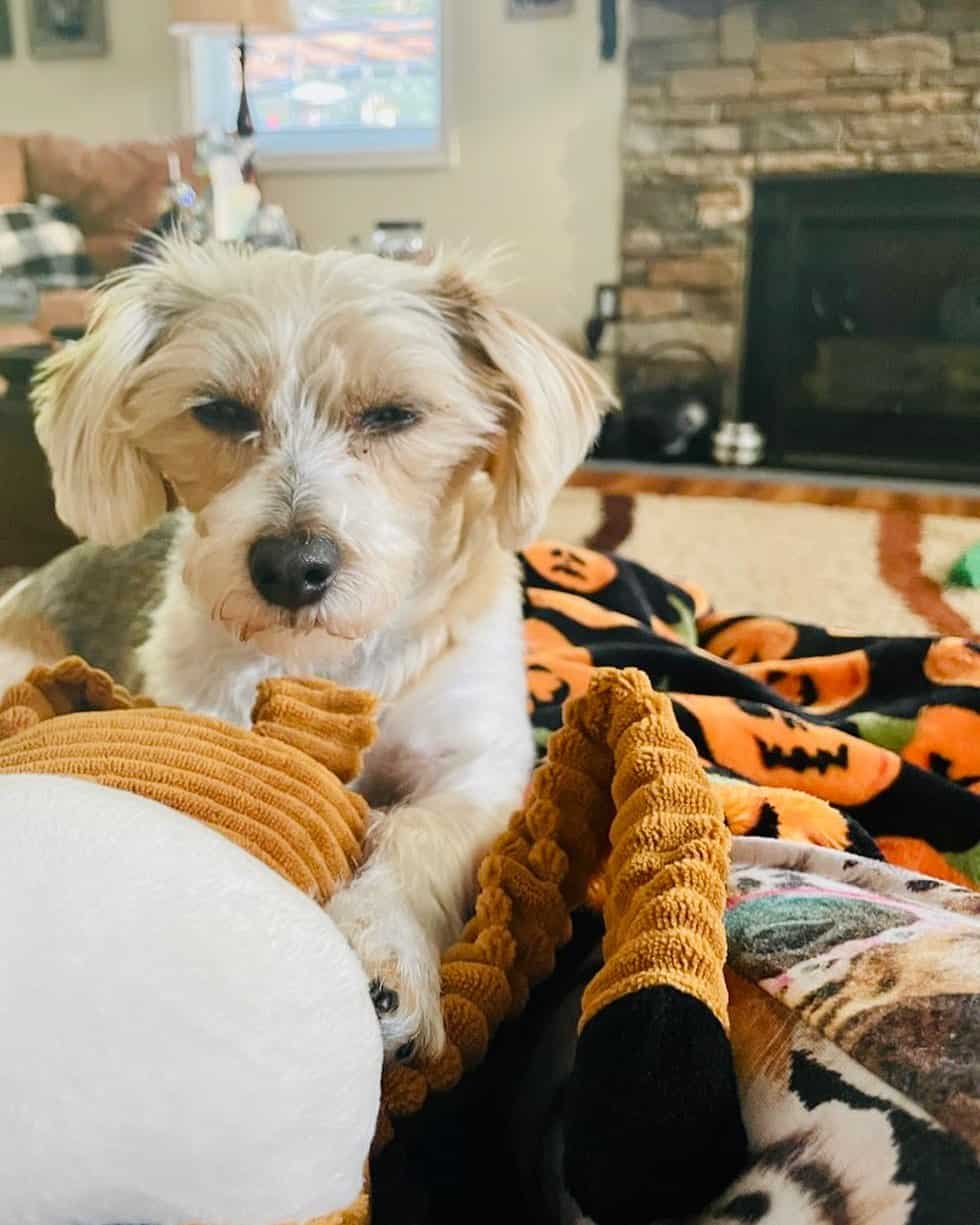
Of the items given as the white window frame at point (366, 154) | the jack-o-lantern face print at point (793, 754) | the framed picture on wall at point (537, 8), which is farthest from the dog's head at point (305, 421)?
the white window frame at point (366, 154)

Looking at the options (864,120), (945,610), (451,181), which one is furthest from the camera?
(451,181)

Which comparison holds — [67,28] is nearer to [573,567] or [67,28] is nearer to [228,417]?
[573,567]

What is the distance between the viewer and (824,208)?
436cm

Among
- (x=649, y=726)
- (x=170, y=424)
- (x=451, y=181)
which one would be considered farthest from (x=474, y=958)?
(x=451, y=181)

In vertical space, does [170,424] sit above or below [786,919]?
above

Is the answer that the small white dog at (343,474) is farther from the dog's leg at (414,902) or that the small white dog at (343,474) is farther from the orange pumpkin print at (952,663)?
the orange pumpkin print at (952,663)

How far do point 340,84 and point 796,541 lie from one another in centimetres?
331

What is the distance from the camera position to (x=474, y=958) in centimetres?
74

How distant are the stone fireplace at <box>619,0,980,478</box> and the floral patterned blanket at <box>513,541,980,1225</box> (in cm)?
309

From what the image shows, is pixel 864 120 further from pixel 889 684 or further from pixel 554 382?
pixel 554 382

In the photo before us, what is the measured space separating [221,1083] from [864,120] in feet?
15.1

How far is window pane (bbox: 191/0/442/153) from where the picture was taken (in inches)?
201

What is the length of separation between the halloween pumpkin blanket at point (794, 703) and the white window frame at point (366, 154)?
3537 millimetres

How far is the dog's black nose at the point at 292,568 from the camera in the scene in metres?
0.98
